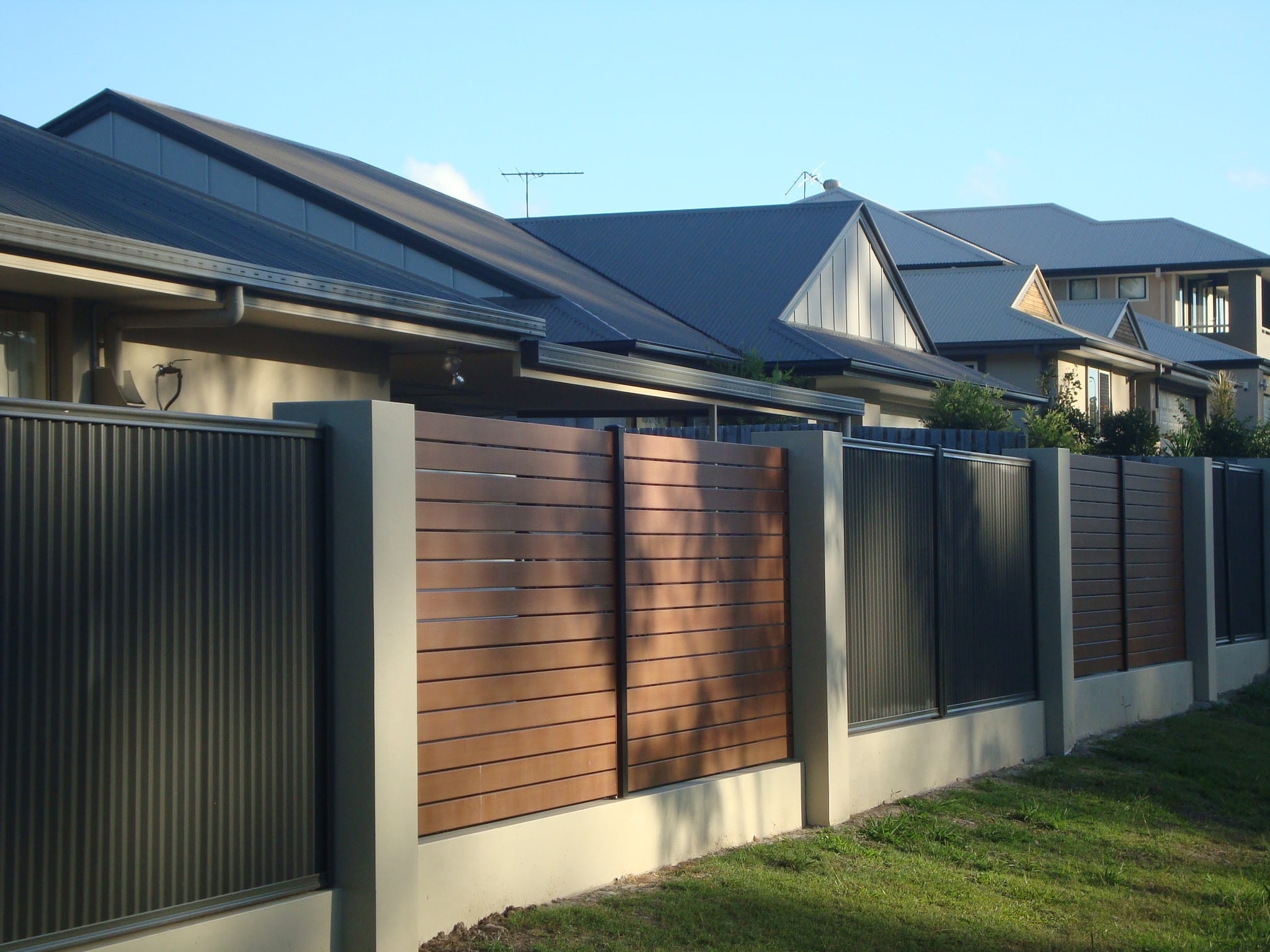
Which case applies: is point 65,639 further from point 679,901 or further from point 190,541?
point 679,901

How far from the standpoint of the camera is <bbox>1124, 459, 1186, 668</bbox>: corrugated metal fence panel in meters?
13.2

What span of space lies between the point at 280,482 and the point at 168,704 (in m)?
0.95

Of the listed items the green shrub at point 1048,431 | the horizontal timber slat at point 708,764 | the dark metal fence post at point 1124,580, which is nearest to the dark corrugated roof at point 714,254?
the green shrub at point 1048,431

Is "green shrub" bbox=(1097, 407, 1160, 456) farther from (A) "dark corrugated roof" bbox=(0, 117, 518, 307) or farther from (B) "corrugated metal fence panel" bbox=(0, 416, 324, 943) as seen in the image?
(B) "corrugated metal fence panel" bbox=(0, 416, 324, 943)

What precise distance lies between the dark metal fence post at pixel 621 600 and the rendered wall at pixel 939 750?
210 cm

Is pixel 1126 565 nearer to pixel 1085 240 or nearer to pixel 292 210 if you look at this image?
pixel 292 210

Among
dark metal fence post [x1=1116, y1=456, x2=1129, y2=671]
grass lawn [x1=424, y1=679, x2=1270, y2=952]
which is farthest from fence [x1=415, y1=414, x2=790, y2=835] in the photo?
dark metal fence post [x1=1116, y1=456, x2=1129, y2=671]

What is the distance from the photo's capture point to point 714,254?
2397cm

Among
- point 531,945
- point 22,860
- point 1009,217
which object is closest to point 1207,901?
point 531,945

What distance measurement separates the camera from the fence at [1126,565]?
12250 millimetres

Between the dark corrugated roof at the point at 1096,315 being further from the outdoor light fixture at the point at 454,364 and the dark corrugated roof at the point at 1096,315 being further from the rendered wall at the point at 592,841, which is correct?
the rendered wall at the point at 592,841

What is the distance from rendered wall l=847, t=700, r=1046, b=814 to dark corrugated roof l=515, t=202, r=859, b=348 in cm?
1026

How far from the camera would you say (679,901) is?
651 cm

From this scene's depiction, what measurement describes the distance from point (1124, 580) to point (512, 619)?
832 cm
